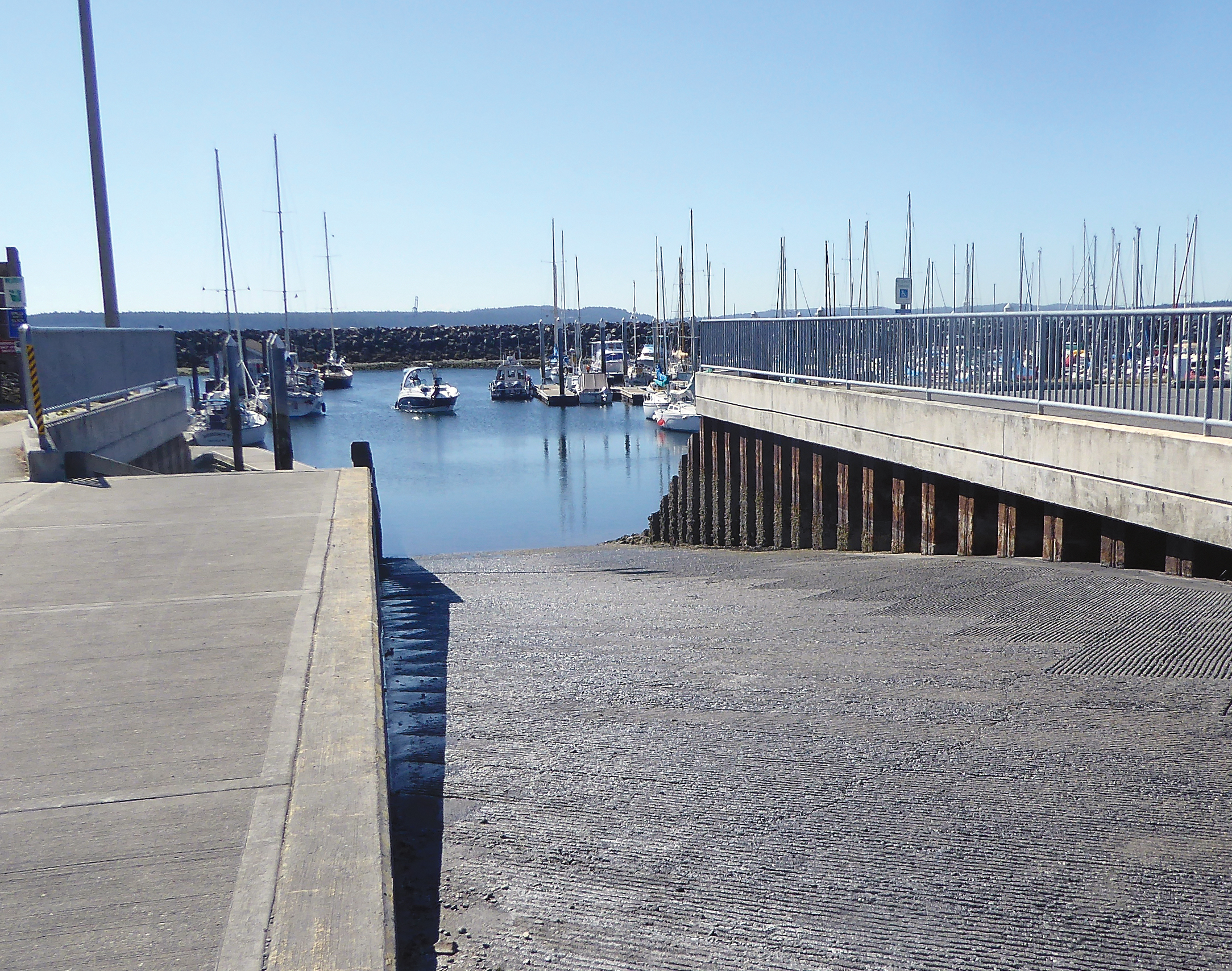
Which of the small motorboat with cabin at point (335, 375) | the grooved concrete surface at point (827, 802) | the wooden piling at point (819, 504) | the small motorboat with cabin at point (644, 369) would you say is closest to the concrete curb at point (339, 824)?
the grooved concrete surface at point (827, 802)

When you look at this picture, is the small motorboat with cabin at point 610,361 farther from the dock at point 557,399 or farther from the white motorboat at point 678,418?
the white motorboat at point 678,418

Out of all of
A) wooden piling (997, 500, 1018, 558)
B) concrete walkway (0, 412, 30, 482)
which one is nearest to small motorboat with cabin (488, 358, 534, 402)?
concrete walkway (0, 412, 30, 482)

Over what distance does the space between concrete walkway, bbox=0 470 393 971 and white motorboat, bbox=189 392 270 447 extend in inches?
1304

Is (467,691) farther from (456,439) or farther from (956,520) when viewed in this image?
(456,439)

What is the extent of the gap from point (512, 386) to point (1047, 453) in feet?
259

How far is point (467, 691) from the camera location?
6.15 metres

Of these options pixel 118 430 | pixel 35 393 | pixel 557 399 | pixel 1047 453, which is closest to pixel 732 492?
pixel 1047 453

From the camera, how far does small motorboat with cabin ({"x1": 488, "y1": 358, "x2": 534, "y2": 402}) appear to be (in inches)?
3408

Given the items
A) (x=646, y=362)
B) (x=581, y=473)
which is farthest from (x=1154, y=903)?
(x=646, y=362)

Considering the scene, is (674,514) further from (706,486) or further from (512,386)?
(512,386)

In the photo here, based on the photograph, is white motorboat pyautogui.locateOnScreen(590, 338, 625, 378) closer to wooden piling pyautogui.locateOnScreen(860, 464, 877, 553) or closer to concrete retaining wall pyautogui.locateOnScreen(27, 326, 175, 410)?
concrete retaining wall pyautogui.locateOnScreen(27, 326, 175, 410)

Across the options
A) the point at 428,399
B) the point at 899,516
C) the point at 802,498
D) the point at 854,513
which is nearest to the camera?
the point at 899,516

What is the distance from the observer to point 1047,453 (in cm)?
962

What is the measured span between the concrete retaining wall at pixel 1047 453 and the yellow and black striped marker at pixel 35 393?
936 cm
